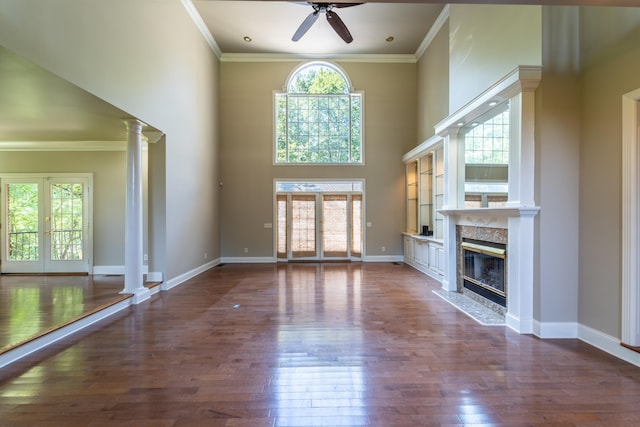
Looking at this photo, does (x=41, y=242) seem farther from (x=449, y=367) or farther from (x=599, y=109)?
(x=599, y=109)

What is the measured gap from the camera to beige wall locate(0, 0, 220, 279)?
2.93m

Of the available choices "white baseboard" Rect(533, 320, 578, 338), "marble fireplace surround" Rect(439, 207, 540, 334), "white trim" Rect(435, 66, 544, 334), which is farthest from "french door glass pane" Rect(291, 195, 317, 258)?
"white baseboard" Rect(533, 320, 578, 338)

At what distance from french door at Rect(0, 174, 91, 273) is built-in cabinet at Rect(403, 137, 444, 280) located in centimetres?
724

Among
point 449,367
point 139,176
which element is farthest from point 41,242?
point 449,367

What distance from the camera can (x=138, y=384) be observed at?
2.35m

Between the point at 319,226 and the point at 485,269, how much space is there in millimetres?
4938

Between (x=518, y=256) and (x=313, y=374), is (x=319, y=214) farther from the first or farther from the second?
(x=313, y=374)

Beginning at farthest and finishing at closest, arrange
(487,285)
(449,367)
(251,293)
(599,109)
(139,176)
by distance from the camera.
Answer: (251,293)
(139,176)
(487,285)
(599,109)
(449,367)

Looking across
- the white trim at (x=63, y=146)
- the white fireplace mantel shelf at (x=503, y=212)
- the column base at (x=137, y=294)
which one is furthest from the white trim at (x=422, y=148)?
the white trim at (x=63, y=146)

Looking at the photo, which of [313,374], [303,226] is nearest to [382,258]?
[303,226]

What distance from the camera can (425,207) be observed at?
723 cm

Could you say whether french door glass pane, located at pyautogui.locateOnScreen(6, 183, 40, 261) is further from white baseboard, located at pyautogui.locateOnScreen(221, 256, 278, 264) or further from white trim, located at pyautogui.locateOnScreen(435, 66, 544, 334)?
white trim, located at pyautogui.locateOnScreen(435, 66, 544, 334)

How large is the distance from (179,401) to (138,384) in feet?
1.56

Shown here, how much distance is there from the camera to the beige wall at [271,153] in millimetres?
8398
